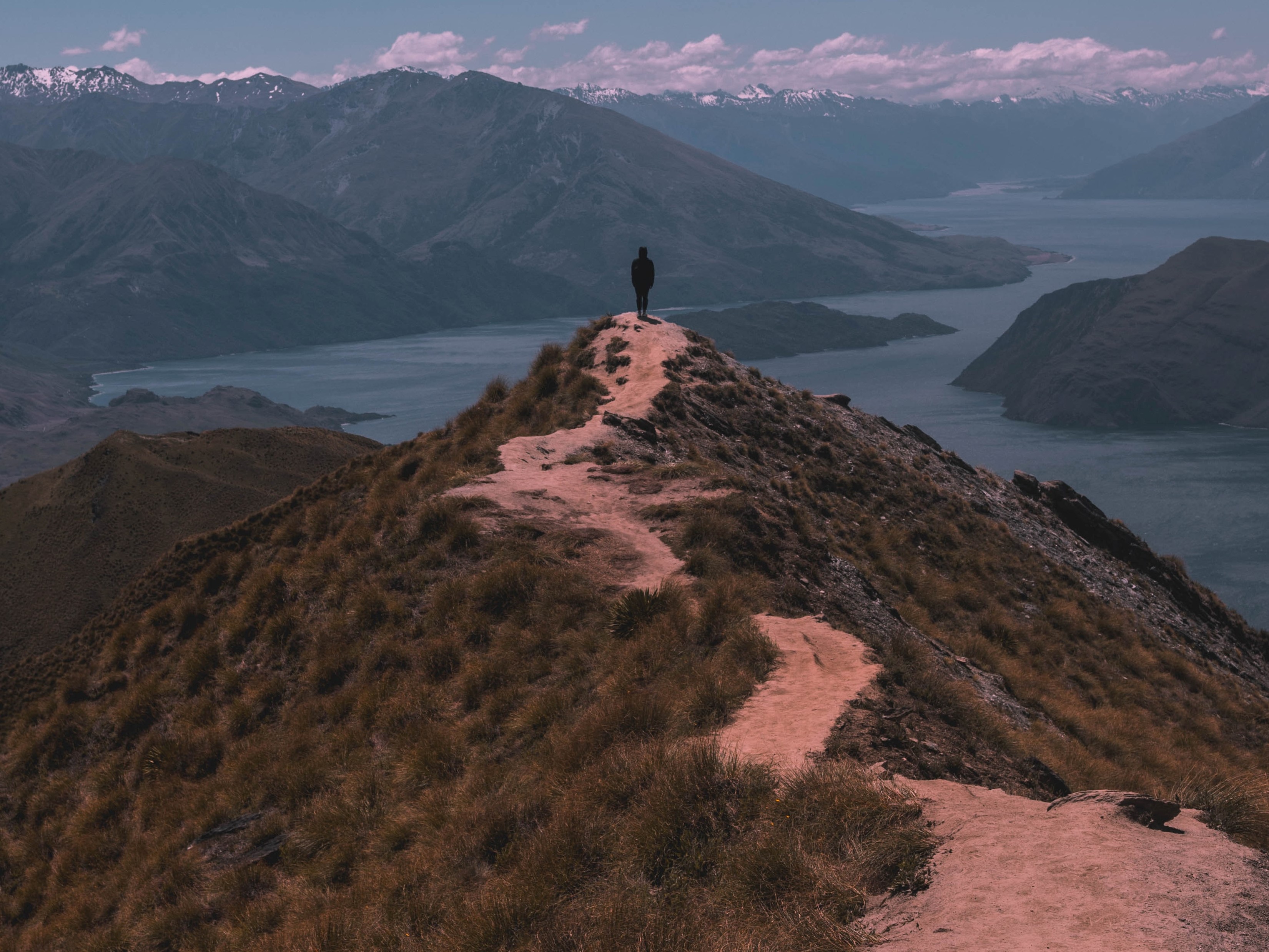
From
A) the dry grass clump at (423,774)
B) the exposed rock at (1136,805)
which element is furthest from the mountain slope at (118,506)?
the exposed rock at (1136,805)

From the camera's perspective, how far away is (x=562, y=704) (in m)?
14.5

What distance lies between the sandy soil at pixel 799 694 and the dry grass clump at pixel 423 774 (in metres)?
0.42

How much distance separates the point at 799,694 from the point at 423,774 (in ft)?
19.3

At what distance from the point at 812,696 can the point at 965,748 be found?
88.5 inches

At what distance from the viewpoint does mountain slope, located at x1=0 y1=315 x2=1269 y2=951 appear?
1029cm

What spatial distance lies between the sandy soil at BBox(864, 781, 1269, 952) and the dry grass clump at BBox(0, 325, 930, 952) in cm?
61

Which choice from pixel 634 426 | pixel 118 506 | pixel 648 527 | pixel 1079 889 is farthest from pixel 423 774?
pixel 118 506

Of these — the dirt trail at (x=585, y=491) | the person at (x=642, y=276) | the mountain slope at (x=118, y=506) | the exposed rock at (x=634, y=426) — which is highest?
the person at (x=642, y=276)

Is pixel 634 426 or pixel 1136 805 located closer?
pixel 1136 805

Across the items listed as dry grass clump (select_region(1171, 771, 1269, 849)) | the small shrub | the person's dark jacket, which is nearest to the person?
the person's dark jacket

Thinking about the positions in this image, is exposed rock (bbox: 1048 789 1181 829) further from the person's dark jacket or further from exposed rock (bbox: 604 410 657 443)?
the person's dark jacket

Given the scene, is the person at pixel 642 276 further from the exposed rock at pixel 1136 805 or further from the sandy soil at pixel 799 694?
the exposed rock at pixel 1136 805

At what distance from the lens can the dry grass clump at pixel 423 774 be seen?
9.79 meters

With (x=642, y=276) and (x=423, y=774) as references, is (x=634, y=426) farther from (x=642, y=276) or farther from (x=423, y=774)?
(x=423, y=774)
